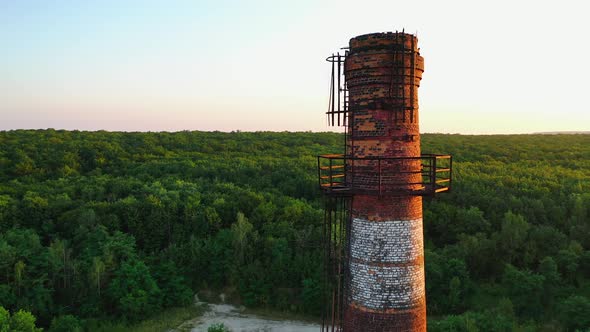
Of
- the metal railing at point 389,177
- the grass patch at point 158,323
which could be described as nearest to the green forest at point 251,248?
the grass patch at point 158,323

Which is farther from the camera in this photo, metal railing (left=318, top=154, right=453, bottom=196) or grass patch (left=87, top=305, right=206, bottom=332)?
grass patch (left=87, top=305, right=206, bottom=332)

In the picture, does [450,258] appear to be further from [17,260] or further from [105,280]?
[17,260]

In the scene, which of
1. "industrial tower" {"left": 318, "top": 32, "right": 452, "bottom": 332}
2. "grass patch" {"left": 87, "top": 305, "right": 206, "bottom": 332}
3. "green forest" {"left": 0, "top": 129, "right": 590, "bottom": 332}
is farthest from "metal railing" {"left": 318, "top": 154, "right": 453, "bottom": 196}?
"grass patch" {"left": 87, "top": 305, "right": 206, "bottom": 332}

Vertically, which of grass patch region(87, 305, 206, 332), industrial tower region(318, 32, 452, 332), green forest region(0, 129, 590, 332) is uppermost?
industrial tower region(318, 32, 452, 332)

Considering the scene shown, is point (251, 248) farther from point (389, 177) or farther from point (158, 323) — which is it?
point (389, 177)

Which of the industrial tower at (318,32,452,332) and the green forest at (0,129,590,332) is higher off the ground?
the industrial tower at (318,32,452,332)

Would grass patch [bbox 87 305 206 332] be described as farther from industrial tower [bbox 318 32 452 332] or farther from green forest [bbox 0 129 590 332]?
industrial tower [bbox 318 32 452 332]

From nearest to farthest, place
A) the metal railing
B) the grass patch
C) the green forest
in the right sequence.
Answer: the metal railing
the grass patch
the green forest
